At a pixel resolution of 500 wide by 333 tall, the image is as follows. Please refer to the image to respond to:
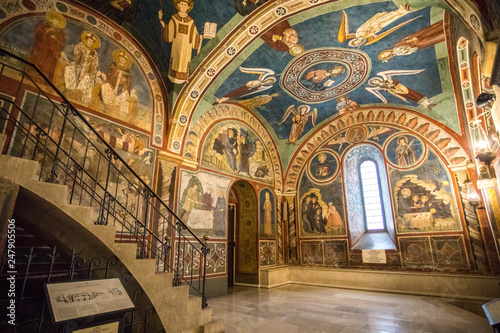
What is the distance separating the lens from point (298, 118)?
10406mm

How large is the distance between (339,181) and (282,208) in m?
2.61

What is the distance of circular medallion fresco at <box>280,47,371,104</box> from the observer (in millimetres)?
7211

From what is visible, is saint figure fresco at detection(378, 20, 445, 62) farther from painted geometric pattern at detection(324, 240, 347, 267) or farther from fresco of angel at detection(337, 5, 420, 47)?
painted geometric pattern at detection(324, 240, 347, 267)

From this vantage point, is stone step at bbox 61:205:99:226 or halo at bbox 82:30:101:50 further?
halo at bbox 82:30:101:50

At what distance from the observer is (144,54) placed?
679cm

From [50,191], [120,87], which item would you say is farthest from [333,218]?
[50,191]

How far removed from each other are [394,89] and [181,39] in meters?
6.83

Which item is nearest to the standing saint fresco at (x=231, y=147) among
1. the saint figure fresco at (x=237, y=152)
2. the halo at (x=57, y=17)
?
the saint figure fresco at (x=237, y=152)

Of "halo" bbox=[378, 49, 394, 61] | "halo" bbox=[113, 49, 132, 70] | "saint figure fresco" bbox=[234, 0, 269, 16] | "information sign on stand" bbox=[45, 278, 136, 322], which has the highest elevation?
"saint figure fresco" bbox=[234, 0, 269, 16]

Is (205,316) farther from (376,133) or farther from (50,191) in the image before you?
(376,133)

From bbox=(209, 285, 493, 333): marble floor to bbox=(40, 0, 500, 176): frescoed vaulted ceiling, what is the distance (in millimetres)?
4443

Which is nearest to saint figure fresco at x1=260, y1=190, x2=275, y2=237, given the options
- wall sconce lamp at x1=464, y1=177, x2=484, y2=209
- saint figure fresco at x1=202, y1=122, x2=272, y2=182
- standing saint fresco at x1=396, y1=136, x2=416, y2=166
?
saint figure fresco at x1=202, y1=122, x2=272, y2=182

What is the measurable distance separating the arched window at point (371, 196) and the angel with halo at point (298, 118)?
112 inches

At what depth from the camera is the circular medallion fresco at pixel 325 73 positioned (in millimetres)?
7211
